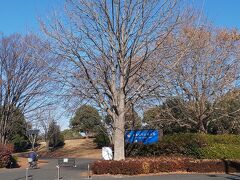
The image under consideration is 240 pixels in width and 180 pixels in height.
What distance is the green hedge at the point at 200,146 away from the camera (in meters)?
28.2

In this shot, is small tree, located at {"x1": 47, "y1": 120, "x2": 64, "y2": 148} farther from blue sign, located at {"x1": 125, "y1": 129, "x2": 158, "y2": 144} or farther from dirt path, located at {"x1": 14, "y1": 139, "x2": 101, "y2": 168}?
blue sign, located at {"x1": 125, "y1": 129, "x2": 158, "y2": 144}

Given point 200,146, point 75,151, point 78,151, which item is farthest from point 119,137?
point 75,151

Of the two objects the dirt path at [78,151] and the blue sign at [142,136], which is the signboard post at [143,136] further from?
the dirt path at [78,151]


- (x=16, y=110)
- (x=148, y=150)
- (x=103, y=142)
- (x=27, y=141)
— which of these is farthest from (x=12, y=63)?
(x=27, y=141)

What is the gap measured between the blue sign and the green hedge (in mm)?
666

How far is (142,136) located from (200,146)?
16.1 ft

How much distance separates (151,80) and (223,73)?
908cm

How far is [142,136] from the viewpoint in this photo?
31234 millimetres

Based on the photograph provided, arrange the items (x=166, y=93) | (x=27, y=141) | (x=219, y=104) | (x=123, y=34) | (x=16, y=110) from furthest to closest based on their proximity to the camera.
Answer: (x=27, y=141) < (x=16, y=110) < (x=219, y=104) < (x=166, y=93) < (x=123, y=34)

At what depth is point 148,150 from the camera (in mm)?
30531

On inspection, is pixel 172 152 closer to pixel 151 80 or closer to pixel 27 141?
pixel 151 80

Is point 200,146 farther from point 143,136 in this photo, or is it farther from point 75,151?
point 75,151

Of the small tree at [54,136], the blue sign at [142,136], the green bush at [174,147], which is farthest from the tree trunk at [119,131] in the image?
the small tree at [54,136]

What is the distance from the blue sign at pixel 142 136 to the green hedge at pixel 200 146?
2.18 ft
